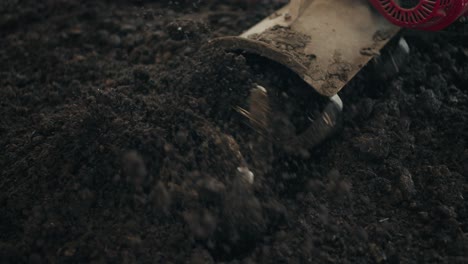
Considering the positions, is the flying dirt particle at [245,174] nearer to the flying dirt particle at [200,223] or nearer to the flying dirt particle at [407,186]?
the flying dirt particle at [200,223]

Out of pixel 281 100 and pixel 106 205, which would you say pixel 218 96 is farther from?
pixel 106 205

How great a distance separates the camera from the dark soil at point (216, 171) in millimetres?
1997

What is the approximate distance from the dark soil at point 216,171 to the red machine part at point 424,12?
1.45 feet

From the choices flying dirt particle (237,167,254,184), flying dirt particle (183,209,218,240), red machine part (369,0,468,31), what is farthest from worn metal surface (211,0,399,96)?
flying dirt particle (183,209,218,240)

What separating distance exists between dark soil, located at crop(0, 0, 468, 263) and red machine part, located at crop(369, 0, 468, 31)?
441mm

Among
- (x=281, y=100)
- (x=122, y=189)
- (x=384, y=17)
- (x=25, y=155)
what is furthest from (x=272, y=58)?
(x=25, y=155)

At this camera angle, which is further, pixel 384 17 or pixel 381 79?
pixel 381 79

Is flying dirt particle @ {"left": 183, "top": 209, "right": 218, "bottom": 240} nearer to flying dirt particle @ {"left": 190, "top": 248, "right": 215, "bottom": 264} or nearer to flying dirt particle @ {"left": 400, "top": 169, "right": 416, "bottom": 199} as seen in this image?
flying dirt particle @ {"left": 190, "top": 248, "right": 215, "bottom": 264}

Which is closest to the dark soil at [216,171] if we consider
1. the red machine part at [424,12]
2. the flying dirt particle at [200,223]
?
the flying dirt particle at [200,223]

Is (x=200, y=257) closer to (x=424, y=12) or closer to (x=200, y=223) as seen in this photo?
(x=200, y=223)

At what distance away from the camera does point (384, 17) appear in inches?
97.0

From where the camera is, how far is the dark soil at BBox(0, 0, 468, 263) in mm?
1997

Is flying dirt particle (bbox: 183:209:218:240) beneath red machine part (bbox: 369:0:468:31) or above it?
beneath

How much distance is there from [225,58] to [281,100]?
35cm
